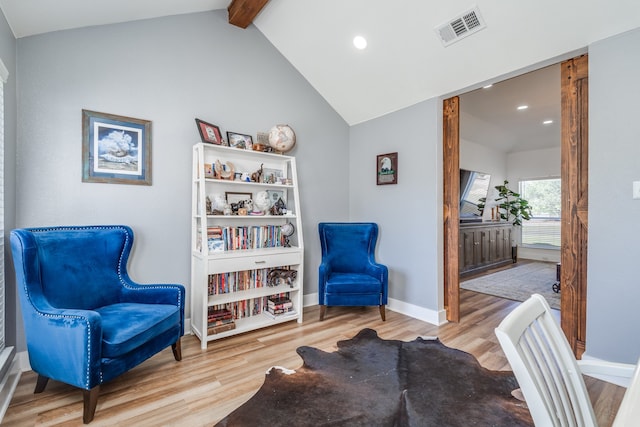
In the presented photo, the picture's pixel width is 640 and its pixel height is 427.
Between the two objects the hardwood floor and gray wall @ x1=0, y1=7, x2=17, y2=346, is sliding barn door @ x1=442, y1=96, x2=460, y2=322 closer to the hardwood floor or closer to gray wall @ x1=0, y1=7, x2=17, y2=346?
the hardwood floor

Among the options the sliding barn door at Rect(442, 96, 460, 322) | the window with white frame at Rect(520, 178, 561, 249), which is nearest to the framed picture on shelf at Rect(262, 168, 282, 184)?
the sliding barn door at Rect(442, 96, 460, 322)

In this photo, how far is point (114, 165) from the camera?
8.14 ft

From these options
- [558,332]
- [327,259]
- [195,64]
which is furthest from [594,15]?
[195,64]

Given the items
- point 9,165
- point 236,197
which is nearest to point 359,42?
point 236,197

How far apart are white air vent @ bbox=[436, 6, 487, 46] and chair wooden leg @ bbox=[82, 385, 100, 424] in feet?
11.3

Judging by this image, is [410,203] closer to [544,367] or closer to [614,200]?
[614,200]

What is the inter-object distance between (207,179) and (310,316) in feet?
5.94

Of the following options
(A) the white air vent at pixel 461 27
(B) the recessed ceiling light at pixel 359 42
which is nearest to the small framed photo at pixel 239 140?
(B) the recessed ceiling light at pixel 359 42

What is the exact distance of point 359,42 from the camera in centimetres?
294

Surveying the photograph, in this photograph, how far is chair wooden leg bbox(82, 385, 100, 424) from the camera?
64.8 inches

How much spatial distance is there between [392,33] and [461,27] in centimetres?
59

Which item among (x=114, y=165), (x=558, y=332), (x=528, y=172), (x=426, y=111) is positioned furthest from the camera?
(x=528, y=172)

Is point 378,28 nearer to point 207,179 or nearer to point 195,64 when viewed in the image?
point 195,64

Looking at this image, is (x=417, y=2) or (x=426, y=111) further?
(x=426, y=111)
